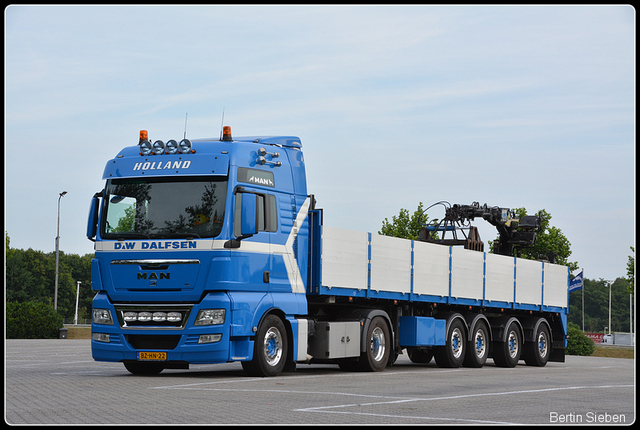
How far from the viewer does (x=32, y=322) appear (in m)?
38.3

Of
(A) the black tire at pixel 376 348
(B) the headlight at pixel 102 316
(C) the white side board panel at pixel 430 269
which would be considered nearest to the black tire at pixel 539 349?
(C) the white side board panel at pixel 430 269

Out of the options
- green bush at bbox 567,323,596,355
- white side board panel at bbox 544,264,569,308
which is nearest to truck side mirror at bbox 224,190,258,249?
white side board panel at bbox 544,264,569,308

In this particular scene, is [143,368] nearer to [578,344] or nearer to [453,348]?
[453,348]

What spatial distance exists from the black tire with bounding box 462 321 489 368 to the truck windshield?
9152mm

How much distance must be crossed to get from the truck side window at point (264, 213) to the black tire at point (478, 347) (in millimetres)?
7885

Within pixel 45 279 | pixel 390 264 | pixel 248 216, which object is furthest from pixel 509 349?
pixel 45 279

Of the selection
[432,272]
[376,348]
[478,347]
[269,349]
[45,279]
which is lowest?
[478,347]

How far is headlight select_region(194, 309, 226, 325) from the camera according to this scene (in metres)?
14.0

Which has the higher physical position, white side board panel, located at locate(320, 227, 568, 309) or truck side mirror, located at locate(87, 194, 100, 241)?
truck side mirror, located at locate(87, 194, 100, 241)

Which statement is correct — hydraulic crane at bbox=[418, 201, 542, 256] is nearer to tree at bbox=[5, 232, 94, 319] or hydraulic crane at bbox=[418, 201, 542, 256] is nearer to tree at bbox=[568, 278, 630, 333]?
tree at bbox=[5, 232, 94, 319]

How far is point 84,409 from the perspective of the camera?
10023 mm

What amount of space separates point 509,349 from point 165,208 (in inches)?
455

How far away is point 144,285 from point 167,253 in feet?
2.19

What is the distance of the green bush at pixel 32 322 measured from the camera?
38094 millimetres
